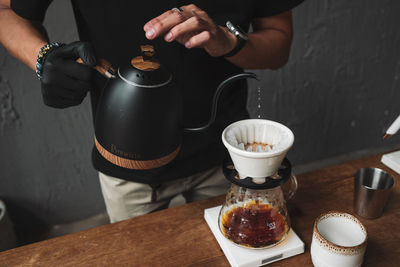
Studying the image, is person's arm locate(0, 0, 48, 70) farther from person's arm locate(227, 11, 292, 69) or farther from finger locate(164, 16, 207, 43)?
person's arm locate(227, 11, 292, 69)

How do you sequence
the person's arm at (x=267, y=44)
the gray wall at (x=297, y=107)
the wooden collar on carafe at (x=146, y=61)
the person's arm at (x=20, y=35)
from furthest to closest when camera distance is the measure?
the gray wall at (x=297, y=107), the person's arm at (x=267, y=44), the person's arm at (x=20, y=35), the wooden collar on carafe at (x=146, y=61)

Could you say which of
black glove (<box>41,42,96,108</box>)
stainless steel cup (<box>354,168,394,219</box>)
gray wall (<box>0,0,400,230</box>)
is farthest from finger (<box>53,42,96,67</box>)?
gray wall (<box>0,0,400,230</box>)

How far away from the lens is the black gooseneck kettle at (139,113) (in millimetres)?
665

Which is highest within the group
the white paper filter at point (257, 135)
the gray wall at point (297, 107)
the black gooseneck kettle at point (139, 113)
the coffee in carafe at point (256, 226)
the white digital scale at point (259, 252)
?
the black gooseneck kettle at point (139, 113)

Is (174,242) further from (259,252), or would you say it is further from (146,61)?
(146,61)

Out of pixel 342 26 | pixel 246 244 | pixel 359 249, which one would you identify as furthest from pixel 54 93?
pixel 342 26

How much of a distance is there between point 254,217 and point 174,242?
0.19 metres

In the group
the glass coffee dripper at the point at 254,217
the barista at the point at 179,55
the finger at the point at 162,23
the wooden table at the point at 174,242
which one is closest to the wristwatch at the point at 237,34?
the barista at the point at 179,55

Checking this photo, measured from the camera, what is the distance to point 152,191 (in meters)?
1.13

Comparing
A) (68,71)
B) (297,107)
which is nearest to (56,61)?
(68,71)

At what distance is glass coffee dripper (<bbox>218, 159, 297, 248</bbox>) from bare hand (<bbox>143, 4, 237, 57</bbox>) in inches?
10.2

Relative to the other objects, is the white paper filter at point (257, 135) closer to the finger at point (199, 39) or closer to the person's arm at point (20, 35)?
the finger at point (199, 39)

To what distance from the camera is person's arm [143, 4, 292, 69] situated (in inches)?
27.5

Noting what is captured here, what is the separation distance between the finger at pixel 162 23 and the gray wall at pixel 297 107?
3.36 feet
